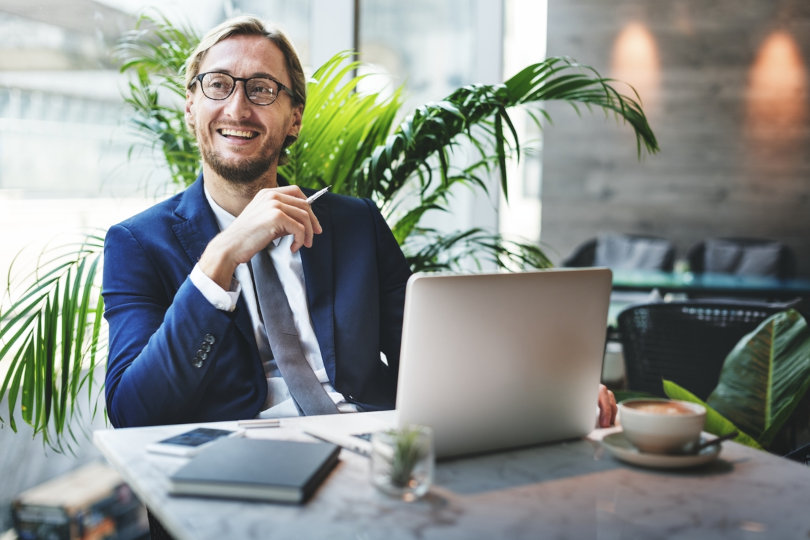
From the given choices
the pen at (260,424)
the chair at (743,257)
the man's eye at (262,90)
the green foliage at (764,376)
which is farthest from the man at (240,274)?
the chair at (743,257)

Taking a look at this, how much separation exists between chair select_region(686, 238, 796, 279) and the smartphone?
5.40m

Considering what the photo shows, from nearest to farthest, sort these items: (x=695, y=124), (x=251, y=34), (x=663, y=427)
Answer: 1. (x=663, y=427)
2. (x=251, y=34)
3. (x=695, y=124)

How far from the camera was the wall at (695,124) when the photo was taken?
21.2 ft

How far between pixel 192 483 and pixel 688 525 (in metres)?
0.60

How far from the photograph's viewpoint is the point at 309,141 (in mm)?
2482

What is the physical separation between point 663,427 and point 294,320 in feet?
2.85

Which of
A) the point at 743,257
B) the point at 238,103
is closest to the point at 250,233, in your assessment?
the point at 238,103

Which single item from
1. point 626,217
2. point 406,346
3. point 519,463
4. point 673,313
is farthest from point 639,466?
point 626,217

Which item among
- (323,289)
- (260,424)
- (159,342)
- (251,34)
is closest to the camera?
(260,424)

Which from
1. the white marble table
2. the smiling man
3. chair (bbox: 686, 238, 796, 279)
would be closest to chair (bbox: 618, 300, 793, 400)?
the smiling man

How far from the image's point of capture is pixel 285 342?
5.38 ft

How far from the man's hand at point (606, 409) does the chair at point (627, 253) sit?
15.1 ft

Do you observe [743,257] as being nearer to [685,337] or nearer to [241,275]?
[685,337]

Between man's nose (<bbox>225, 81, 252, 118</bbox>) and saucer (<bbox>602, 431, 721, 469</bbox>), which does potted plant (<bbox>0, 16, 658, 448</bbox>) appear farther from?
saucer (<bbox>602, 431, 721, 469</bbox>)
